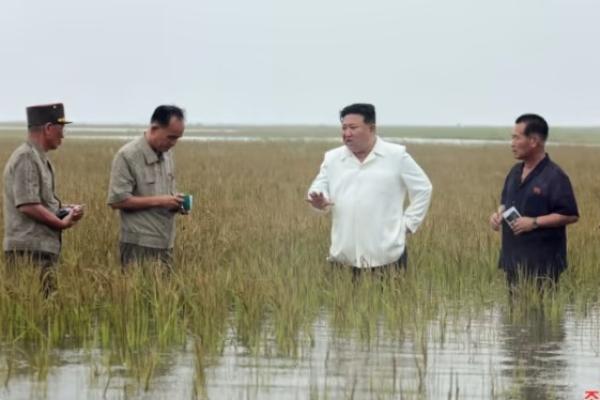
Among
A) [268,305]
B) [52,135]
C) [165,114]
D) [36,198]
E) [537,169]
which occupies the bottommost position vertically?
[268,305]

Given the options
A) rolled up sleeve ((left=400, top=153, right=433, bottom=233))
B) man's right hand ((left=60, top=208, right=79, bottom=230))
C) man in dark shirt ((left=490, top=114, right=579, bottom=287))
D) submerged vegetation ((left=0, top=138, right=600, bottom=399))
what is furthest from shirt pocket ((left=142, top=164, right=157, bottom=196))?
man in dark shirt ((left=490, top=114, right=579, bottom=287))

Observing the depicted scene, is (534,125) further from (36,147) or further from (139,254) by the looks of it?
(36,147)

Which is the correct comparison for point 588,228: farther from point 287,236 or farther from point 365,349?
point 365,349

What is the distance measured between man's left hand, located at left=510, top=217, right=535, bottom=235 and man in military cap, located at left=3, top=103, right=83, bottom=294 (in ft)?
8.35

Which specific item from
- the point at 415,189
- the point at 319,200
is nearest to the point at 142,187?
the point at 319,200

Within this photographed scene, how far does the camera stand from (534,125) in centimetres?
799

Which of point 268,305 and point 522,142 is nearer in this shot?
point 522,142

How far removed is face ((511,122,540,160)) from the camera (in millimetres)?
7965

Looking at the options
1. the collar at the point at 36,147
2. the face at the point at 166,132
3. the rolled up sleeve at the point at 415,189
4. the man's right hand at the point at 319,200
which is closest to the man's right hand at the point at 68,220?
the collar at the point at 36,147

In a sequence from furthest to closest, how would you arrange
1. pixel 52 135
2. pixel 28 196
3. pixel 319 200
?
pixel 319 200
pixel 52 135
pixel 28 196

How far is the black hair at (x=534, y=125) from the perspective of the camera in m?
7.98

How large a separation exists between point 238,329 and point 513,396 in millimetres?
2063

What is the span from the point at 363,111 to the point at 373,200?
0.52m

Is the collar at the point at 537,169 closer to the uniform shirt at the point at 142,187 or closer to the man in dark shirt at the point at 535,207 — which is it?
the man in dark shirt at the point at 535,207
